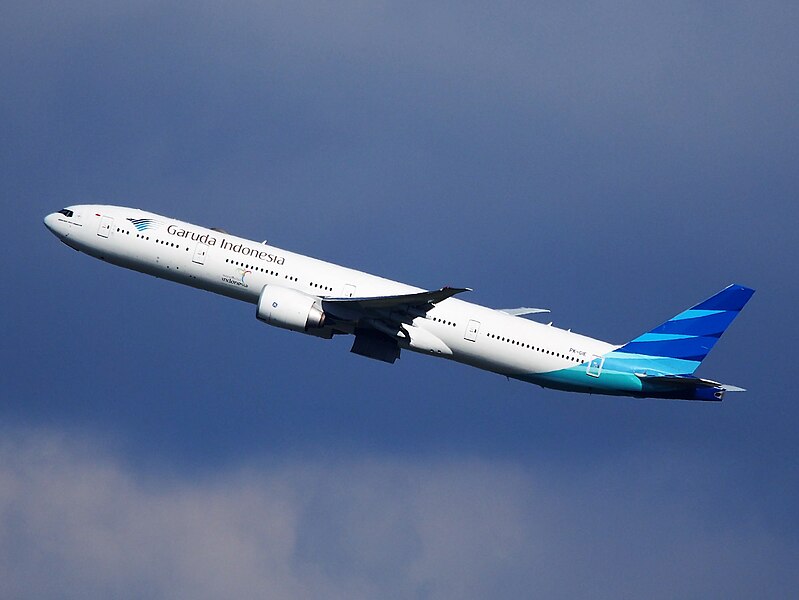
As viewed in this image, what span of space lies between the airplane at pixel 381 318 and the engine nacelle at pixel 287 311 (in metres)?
0.05

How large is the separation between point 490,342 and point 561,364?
4.03 m

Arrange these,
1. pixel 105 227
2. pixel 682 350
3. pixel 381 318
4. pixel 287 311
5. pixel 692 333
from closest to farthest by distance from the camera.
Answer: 1. pixel 287 311
2. pixel 381 318
3. pixel 105 227
4. pixel 682 350
5. pixel 692 333

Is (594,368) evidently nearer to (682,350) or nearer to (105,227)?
(682,350)

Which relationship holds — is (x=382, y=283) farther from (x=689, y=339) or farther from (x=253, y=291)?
(x=689, y=339)

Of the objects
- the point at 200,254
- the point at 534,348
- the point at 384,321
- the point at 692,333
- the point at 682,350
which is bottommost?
the point at 384,321

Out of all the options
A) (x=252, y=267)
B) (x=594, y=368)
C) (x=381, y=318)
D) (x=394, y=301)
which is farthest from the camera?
(x=594, y=368)

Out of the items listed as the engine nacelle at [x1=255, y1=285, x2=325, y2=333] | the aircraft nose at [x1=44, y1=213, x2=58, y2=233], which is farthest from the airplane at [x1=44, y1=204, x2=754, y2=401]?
the aircraft nose at [x1=44, y1=213, x2=58, y2=233]

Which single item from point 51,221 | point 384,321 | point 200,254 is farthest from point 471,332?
point 51,221

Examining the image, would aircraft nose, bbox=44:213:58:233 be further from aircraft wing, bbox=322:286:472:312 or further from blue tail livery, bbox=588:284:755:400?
blue tail livery, bbox=588:284:755:400

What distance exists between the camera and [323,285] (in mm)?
58312

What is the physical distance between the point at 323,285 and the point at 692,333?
811 inches

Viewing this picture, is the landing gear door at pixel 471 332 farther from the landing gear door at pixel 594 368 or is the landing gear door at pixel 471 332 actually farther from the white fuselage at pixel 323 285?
the landing gear door at pixel 594 368

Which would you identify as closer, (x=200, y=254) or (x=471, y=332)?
(x=471, y=332)

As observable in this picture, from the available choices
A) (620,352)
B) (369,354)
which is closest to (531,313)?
(620,352)
